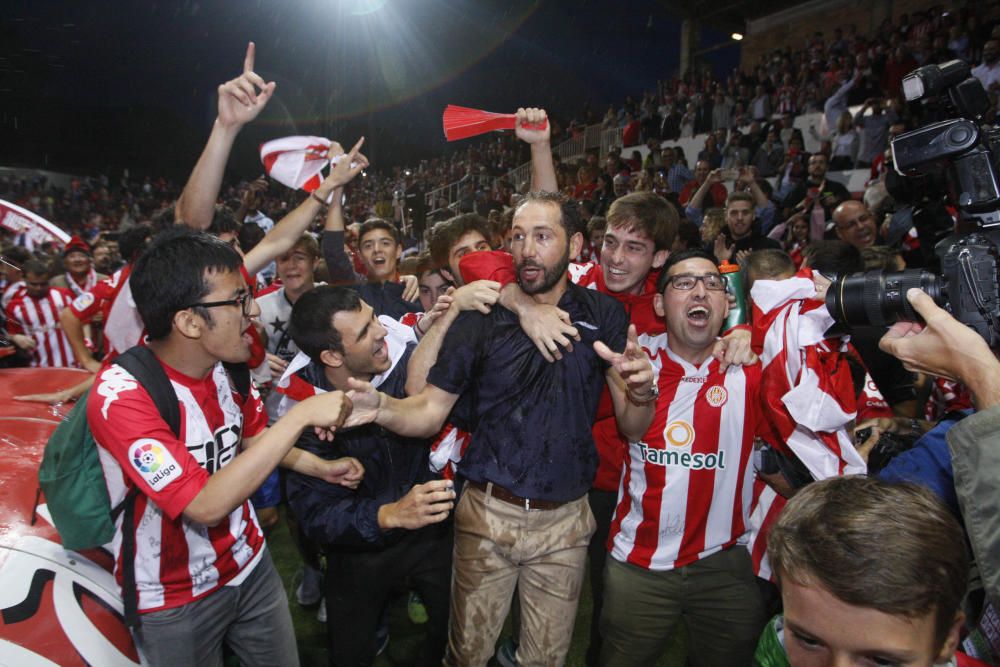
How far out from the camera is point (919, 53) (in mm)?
10422

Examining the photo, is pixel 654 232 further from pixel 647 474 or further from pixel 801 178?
pixel 801 178

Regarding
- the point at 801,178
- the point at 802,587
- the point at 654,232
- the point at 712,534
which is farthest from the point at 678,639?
the point at 801,178

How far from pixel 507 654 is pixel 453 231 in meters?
2.34

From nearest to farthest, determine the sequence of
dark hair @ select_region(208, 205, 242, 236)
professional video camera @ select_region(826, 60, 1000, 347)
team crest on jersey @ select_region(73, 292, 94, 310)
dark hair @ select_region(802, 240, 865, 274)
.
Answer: professional video camera @ select_region(826, 60, 1000, 347) → dark hair @ select_region(802, 240, 865, 274) → dark hair @ select_region(208, 205, 242, 236) → team crest on jersey @ select_region(73, 292, 94, 310)

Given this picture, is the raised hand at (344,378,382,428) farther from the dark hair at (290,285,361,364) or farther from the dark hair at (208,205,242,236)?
the dark hair at (208,205,242,236)

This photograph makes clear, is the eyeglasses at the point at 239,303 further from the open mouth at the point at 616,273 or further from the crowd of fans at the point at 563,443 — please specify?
the open mouth at the point at 616,273

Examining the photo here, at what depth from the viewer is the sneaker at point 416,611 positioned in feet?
11.8

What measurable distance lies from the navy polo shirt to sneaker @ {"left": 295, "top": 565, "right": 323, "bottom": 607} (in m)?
1.87

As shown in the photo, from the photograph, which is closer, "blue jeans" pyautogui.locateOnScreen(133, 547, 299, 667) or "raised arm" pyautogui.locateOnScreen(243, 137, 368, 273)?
"blue jeans" pyautogui.locateOnScreen(133, 547, 299, 667)

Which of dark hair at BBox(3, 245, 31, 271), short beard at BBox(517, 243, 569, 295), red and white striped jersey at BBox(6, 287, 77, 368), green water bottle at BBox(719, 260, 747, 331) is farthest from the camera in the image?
dark hair at BBox(3, 245, 31, 271)

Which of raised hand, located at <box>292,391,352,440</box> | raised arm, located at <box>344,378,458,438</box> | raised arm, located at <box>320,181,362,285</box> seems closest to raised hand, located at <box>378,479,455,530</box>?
raised arm, located at <box>344,378,458,438</box>

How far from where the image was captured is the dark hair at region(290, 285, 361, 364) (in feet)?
8.11

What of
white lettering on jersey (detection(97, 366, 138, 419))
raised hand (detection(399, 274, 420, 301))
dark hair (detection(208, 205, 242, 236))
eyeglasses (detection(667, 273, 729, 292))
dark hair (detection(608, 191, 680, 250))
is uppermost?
dark hair (detection(208, 205, 242, 236))

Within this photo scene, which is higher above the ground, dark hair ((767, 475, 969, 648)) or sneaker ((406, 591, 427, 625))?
dark hair ((767, 475, 969, 648))
